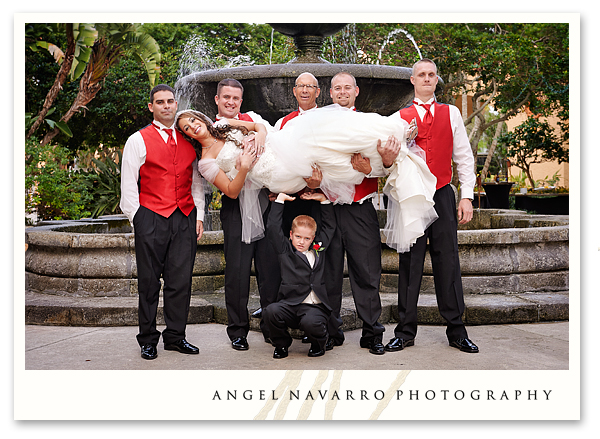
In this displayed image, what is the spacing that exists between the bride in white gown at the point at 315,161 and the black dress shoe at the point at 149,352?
2.93 ft

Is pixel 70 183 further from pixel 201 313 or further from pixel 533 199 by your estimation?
pixel 533 199

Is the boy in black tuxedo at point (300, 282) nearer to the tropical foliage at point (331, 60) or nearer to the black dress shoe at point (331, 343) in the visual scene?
the black dress shoe at point (331, 343)

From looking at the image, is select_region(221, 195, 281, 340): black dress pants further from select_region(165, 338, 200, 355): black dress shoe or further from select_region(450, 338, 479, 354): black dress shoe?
select_region(450, 338, 479, 354): black dress shoe

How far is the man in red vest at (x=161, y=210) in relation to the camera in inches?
152

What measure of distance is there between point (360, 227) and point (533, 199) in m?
13.0

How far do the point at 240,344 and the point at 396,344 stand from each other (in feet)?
3.30

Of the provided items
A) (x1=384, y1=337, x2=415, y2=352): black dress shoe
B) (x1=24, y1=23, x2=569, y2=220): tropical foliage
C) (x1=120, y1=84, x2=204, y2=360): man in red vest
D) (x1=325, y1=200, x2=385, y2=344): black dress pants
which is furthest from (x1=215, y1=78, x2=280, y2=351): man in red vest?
(x1=24, y1=23, x2=569, y2=220): tropical foliage

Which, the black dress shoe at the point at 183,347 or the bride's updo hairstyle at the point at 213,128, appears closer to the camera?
the bride's updo hairstyle at the point at 213,128

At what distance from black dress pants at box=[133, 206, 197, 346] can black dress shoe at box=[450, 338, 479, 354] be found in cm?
175

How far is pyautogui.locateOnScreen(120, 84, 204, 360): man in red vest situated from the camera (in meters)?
3.86
